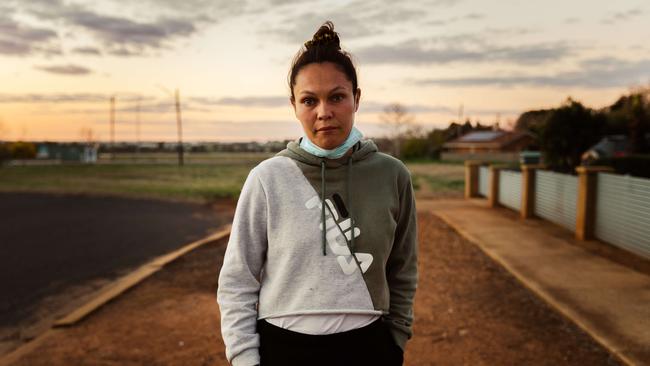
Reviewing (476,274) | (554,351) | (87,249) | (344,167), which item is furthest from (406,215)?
(87,249)

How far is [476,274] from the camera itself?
6.60m

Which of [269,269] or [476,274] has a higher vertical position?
[269,269]

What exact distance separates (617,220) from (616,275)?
84.0 inches

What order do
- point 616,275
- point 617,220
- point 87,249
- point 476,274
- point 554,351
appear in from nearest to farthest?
1. point 554,351
2. point 616,275
3. point 476,274
4. point 617,220
5. point 87,249

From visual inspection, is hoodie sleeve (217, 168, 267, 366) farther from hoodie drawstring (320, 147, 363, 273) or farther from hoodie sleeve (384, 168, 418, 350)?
hoodie sleeve (384, 168, 418, 350)

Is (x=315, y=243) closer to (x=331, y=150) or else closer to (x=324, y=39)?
(x=331, y=150)

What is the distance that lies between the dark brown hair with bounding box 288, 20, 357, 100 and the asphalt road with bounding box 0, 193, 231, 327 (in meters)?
5.14

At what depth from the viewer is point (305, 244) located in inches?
65.5

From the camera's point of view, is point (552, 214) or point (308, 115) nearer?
point (308, 115)

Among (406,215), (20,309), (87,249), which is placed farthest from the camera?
(87,249)

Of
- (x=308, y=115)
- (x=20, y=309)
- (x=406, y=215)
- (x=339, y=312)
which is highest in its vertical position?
(x=308, y=115)

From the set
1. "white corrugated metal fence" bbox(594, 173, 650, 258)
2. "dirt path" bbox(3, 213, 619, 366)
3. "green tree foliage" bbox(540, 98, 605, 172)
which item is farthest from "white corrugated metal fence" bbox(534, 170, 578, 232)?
"green tree foliage" bbox(540, 98, 605, 172)

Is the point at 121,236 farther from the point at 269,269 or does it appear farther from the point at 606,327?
the point at 269,269

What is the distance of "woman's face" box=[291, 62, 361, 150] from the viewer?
5.60 feet
